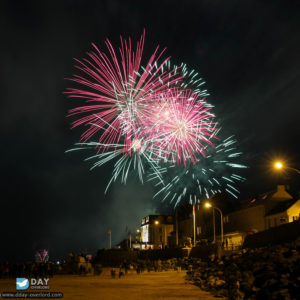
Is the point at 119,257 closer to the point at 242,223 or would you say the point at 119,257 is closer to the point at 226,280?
the point at 242,223

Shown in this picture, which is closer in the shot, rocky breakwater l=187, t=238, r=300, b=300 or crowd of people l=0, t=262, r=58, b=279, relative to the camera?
rocky breakwater l=187, t=238, r=300, b=300

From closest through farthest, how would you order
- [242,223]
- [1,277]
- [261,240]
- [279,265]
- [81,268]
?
[279,265] < [261,240] < [1,277] < [81,268] < [242,223]

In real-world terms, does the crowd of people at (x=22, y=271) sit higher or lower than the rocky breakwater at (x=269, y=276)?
lower

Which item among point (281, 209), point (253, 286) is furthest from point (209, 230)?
point (253, 286)

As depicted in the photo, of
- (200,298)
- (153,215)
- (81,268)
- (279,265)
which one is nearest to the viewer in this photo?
(279,265)

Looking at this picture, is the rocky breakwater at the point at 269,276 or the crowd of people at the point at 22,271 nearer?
the rocky breakwater at the point at 269,276

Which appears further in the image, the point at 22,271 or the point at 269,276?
the point at 22,271

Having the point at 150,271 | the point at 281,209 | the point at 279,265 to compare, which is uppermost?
the point at 281,209

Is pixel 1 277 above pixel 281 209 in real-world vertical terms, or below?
below

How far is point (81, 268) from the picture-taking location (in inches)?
1778

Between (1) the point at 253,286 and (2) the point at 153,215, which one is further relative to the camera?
(2) the point at 153,215

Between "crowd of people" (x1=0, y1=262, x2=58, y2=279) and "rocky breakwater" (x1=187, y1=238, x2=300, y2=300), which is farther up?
"rocky breakwater" (x1=187, y1=238, x2=300, y2=300)

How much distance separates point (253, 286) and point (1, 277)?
3061cm

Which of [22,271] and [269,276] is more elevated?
[269,276]
